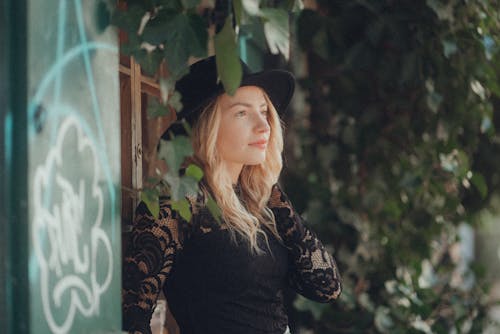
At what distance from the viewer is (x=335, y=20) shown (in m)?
4.09

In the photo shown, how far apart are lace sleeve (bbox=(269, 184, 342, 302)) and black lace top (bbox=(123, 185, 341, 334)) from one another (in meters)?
0.05

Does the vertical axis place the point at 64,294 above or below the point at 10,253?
below

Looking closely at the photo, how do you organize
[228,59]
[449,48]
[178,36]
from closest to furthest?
[228,59], [178,36], [449,48]

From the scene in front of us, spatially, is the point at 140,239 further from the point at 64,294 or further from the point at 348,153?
the point at 348,153

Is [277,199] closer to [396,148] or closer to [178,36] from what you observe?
[178,36]

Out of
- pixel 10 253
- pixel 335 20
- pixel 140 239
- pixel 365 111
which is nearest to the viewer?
pixel 10 253

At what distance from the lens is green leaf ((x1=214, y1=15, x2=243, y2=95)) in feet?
6.51

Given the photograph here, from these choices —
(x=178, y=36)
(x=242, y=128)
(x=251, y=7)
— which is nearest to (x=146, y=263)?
(x=242, y=128)

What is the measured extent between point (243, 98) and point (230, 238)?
1.39 ft

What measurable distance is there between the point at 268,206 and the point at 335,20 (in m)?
1.54

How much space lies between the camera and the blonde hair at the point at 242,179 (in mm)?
2566

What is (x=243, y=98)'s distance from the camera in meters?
2.64

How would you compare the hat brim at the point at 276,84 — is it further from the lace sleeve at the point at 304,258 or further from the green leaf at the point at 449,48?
the green leaf at the point at 449,48

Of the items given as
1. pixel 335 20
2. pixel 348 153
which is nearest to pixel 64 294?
pixel 335 20
